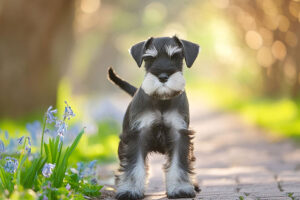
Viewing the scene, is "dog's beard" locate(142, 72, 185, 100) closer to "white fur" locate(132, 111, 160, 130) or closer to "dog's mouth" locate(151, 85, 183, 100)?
"dog's mouth" locate(151, 85, 183, 100)

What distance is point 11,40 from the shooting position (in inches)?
488

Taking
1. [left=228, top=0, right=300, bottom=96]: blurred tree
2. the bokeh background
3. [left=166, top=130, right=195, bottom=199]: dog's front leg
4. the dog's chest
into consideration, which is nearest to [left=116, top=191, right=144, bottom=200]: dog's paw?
[left=166, top=130, right=195, bottom=199]: dog's front leg

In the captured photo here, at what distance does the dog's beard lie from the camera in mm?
4484

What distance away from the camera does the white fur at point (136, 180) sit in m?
4.86

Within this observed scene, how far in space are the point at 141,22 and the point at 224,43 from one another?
1199cm

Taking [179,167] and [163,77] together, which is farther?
[179,167]

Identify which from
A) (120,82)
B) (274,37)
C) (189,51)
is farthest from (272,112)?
(189,51)

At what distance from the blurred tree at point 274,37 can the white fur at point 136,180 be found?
10757 mm

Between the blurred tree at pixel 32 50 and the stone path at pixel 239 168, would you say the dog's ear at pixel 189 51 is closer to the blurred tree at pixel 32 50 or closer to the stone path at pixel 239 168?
the stone path at pixel 239 168

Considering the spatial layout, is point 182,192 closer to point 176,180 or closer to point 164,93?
point 176,180

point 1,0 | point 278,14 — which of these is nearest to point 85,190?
point 1,0

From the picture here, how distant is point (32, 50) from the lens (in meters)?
12.7

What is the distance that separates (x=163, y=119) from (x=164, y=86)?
50 centimetres

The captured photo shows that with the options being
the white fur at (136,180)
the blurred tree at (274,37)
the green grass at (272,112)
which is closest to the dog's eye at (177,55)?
the white fur at (136,180)
